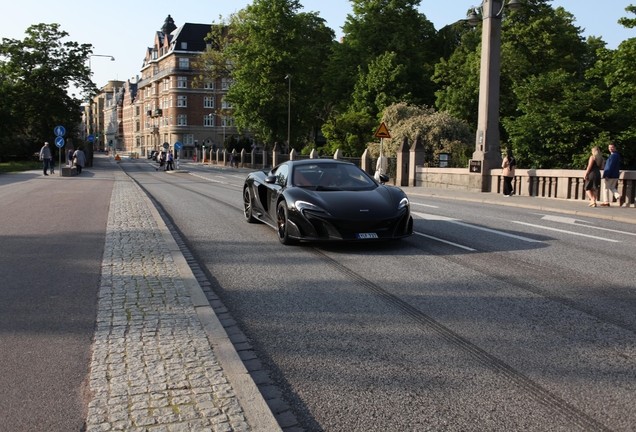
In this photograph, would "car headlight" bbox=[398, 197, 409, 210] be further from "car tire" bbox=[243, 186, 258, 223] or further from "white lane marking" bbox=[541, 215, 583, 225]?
"white lane marking" bbox=[541, 215, 583, 225]

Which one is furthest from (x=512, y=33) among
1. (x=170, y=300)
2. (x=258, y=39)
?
(x=170, y=300)

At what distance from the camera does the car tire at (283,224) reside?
9.34 m

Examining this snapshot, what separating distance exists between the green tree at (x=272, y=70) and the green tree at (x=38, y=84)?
1593cm

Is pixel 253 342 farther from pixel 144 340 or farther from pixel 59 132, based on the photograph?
pixel 59 132

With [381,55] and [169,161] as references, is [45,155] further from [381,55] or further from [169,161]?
[381,55]

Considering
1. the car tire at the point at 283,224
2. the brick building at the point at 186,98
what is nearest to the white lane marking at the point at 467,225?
the car tire at the point at 283,224

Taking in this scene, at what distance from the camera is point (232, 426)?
10.6ft

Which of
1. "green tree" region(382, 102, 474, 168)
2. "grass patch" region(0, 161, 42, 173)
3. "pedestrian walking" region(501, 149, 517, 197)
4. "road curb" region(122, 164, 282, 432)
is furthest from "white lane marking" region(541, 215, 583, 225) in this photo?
"grass patch" region(0, 161, 42, 173)

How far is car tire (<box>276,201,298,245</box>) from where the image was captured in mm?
9336

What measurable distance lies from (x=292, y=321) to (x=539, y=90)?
32712 millimetres

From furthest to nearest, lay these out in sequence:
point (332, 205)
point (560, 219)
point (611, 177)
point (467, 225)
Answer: point (611, 177), point (560, 219), point (467, 225), point (332, 205)

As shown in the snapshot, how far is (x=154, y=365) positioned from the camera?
411 centimetres

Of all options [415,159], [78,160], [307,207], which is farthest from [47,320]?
[78,160]

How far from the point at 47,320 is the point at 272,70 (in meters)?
57.7
